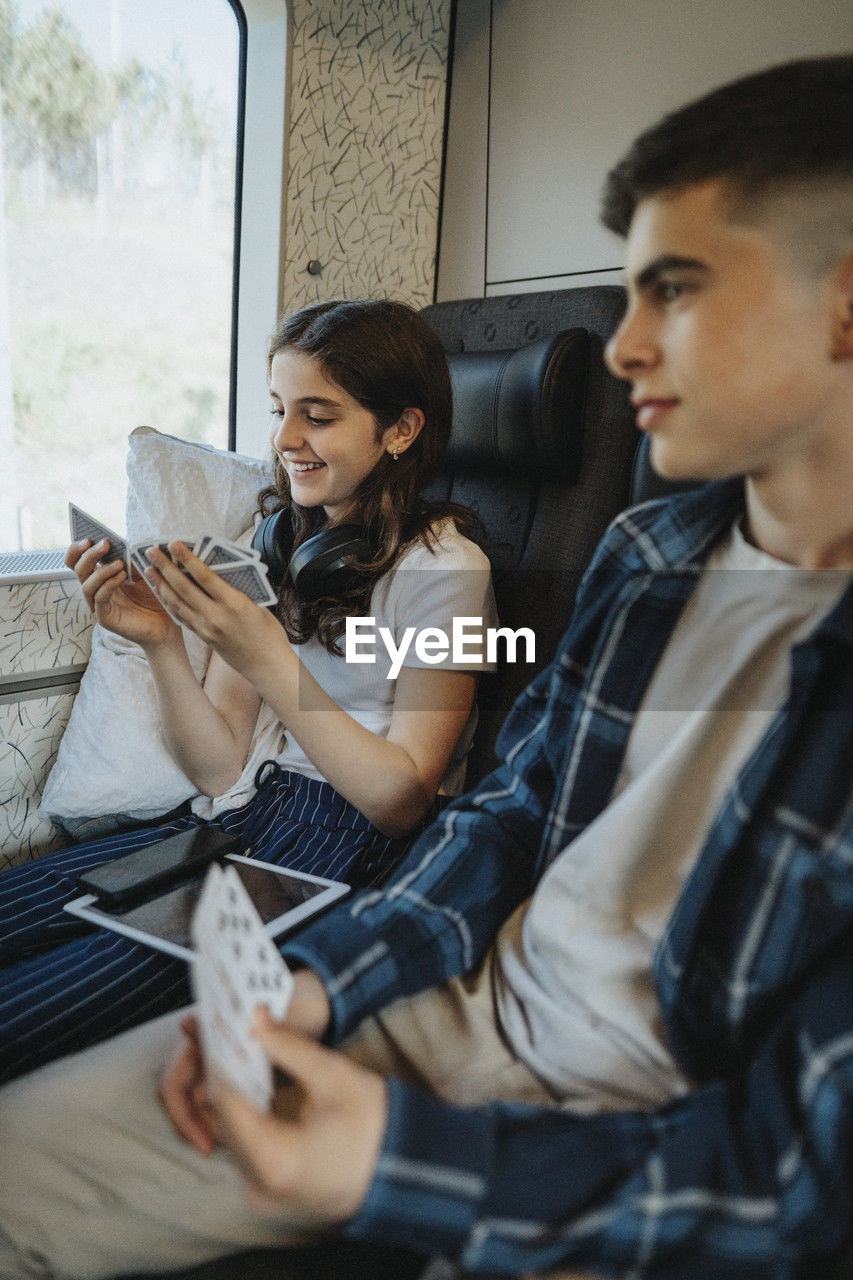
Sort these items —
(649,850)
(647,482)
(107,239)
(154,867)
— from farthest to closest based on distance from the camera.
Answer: (107,239) → (647,482) → (154,867) → (649,850)

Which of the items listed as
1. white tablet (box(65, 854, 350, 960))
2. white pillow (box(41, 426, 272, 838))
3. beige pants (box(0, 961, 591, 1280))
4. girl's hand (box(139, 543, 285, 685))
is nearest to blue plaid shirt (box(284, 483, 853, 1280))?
beige pants (box(0, 961, 591, 1280))

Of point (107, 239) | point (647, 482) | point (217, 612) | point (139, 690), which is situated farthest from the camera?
point (107, 239)

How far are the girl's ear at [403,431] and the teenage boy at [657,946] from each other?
634 millimetres

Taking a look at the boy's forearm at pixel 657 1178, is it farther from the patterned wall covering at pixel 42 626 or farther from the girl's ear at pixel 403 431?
the patterned wall covering at pixel 42 626

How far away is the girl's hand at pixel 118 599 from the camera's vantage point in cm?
136

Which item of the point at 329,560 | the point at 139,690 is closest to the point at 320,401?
the point at 329,560

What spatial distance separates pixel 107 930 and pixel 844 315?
43.1 inches

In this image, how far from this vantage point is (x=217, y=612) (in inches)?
44.3

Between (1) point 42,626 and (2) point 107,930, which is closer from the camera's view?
(2) point 107,930

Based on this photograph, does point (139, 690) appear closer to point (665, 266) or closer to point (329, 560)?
point (329, 560)

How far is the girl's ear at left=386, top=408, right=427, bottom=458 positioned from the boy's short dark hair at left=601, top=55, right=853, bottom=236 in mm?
735

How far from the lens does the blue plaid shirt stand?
23.1 inches

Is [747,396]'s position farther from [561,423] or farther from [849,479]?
[561,423]

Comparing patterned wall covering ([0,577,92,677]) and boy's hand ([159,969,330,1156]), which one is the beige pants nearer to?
boy's hand ([159,969,330,1156])
